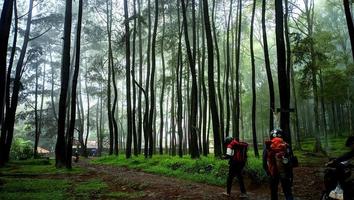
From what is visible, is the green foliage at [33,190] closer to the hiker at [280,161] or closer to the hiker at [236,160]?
the hiker at [236,160]

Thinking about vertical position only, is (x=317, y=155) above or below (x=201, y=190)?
above

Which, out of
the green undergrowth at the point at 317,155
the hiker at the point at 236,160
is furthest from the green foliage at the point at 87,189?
the green undergrowth at the point at 317,155

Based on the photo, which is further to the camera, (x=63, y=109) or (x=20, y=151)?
(x=20, y=151)

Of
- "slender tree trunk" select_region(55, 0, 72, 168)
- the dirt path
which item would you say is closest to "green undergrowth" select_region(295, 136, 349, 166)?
the dirt path

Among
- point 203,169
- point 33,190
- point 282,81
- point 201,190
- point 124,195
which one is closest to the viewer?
point 124,195

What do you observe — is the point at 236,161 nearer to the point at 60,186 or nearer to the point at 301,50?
the point at 60,186

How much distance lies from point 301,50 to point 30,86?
1250 inches

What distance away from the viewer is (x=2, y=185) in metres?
11.0

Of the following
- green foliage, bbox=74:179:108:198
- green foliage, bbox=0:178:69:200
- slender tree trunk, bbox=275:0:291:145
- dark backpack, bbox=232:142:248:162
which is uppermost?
slender tree trunk, bbox=275:0:291:145

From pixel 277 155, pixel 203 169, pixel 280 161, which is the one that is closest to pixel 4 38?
pixel 277 155

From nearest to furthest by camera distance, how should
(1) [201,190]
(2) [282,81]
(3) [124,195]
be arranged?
(3) [124,195] < (1) [201,190] < (2) [282,81]

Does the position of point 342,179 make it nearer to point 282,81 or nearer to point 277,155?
point 277,155

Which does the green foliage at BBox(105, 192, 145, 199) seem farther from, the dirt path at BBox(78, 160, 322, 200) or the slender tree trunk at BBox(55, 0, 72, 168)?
the slender tree trunk at BBox(55, 0, 72, 168)

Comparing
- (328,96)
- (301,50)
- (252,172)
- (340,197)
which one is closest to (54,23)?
(301,50)
